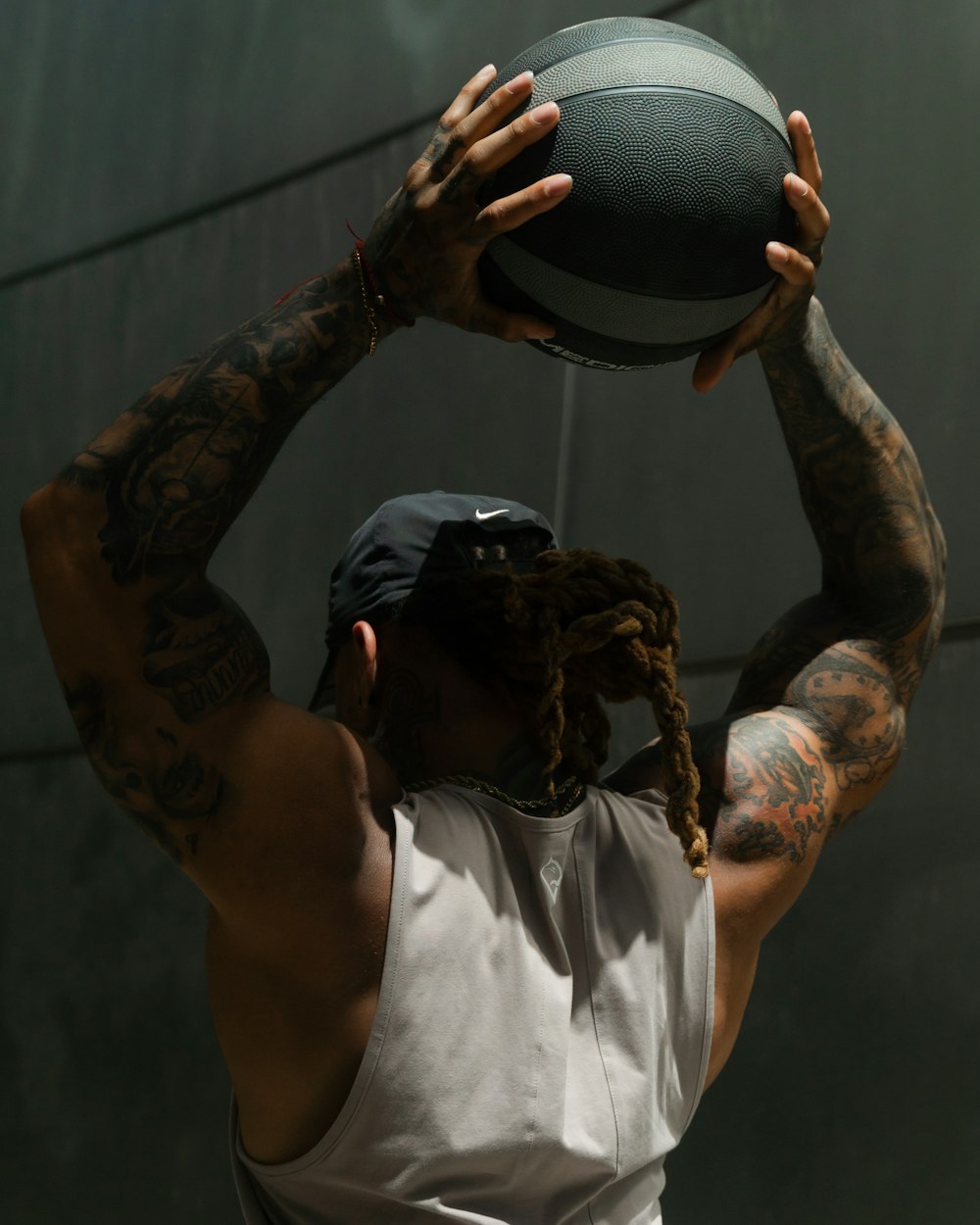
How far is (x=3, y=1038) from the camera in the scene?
364 centimetres

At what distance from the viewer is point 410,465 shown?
10.5ft

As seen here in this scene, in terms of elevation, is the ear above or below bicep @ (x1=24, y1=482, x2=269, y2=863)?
below

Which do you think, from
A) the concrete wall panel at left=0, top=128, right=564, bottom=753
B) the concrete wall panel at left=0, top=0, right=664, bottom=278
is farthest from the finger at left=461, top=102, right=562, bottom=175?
the concrete wall panel at left=0, top=0, right=664, bottom=278

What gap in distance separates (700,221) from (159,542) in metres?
0.63

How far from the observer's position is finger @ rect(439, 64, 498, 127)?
1.37 metres

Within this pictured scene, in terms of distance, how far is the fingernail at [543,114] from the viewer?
1309 millimetres

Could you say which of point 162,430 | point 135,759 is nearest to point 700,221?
point 162,430

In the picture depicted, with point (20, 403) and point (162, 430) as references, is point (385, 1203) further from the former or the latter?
point (20, 403)

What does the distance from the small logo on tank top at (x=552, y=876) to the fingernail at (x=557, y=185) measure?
0.70 m

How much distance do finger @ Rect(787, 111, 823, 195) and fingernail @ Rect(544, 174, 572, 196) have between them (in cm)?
31

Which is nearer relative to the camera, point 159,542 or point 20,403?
point 159,542

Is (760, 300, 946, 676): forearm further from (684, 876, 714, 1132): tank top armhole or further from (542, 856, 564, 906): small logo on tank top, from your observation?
(542, 856, 564, 906): small logo on tank top

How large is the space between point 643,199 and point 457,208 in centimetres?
19

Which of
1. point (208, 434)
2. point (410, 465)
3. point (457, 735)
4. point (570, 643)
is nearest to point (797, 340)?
point (570, 643)
